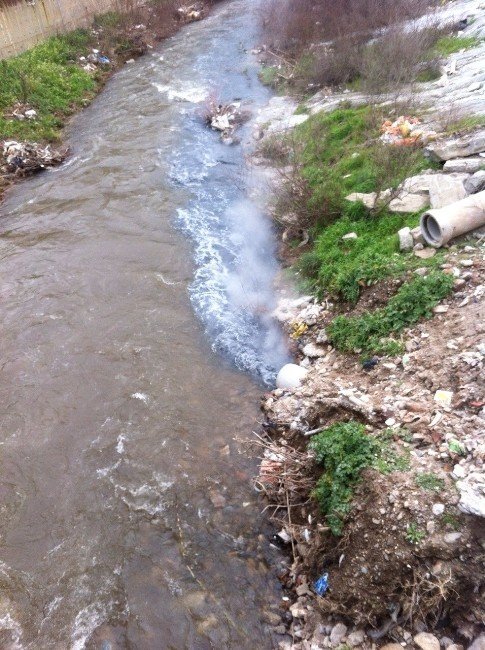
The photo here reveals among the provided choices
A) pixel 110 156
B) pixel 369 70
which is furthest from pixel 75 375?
pixel 369 70

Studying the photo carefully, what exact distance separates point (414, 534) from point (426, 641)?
72 centimetres

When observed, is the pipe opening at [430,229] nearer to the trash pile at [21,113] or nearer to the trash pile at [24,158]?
the trash pile at [24,158]

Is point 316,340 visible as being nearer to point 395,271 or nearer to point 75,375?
point 395,271

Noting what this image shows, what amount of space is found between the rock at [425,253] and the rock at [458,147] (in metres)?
2.20

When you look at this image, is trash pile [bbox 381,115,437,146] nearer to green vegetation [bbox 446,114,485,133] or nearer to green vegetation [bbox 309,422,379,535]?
green vegetation [bbox 446,114,485,133]

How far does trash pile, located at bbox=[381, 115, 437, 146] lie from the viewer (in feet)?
26.5

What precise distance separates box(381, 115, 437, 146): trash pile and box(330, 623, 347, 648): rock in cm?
695

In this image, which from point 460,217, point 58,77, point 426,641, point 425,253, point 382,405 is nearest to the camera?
point 426,641

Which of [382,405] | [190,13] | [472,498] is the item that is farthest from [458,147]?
[190,13]

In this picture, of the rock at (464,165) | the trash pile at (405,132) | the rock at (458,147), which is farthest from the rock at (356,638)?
the trash pile at (405,132)

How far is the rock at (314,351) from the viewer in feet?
20.6

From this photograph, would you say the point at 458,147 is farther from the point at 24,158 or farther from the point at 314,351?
the point at 24,158

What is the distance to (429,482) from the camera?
3816mm

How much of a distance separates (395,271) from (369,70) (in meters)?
7.53
